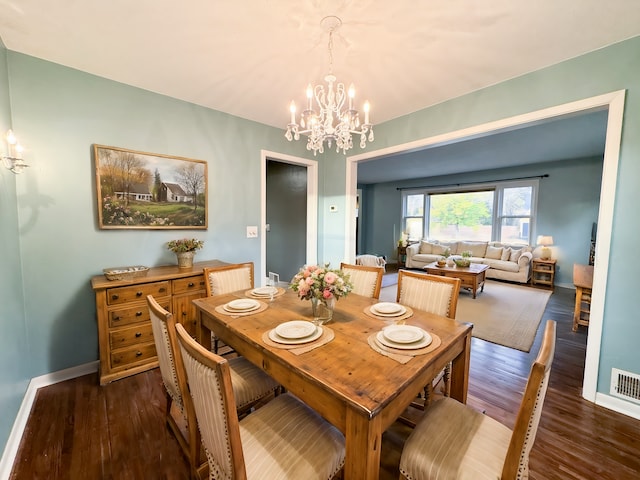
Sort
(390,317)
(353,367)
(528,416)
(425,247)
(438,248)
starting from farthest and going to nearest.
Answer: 1. (425,247)
2. (438,248)
3. (390,317)
4. (353,367)
5. (528,416)

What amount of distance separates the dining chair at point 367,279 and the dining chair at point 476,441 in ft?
3.37

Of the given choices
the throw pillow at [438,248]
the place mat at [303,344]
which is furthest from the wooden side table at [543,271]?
the place mat at [303,344]

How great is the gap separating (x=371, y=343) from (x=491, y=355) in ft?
7.10

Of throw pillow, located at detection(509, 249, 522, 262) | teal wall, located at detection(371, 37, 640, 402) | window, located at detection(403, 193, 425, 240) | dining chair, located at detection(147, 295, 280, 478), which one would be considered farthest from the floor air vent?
window, located at detection(403, 193, 425, 240)

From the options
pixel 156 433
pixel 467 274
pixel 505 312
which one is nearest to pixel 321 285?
pixel 156 433

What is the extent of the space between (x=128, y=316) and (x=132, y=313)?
1.3 inches

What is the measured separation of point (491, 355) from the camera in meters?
2.65

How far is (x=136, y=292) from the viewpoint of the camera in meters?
2.17

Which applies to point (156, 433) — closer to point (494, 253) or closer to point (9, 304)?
point (9, 304)

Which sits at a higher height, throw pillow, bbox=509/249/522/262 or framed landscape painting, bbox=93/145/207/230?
framed landscape painting, bbox=93/145/207/230

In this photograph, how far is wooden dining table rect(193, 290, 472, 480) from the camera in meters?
0.88

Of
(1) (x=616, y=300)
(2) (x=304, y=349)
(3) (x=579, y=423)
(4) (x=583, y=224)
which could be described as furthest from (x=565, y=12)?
(4) (x=583, y=224)

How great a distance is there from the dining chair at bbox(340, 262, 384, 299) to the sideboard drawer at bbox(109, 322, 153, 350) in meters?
1.83

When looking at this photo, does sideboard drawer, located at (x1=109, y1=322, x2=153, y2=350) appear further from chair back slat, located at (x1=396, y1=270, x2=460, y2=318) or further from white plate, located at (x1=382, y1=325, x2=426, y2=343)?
chair back slat, located at (x1=396, y1=270, x2=460, y2=318)
